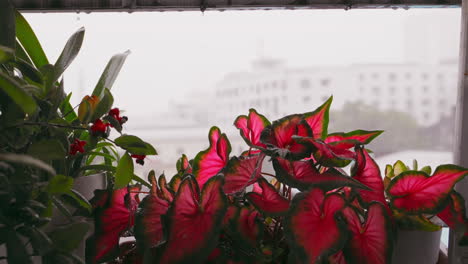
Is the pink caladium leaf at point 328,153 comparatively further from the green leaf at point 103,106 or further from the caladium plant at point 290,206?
the green leaf at point 103,106

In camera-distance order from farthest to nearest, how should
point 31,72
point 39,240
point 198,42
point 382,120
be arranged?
point 382,120 < point 198,42 < point 31,72 < point 39,240

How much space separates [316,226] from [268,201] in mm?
78

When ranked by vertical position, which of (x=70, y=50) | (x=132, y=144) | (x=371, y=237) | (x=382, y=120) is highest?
(x=70, y=50)

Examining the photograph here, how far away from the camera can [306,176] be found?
51cm

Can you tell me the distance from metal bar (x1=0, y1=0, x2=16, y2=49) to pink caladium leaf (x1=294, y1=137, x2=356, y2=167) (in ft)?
1.13

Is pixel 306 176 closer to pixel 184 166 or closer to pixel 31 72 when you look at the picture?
pixel 184 166

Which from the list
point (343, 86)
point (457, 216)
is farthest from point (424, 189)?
Result: point (343, 86)

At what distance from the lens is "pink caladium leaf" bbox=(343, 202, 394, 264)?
49 centimetres

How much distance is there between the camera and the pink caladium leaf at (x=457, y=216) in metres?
0.54

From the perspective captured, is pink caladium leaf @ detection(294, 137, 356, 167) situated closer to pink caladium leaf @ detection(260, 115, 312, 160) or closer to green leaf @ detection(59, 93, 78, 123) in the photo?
pink caladium leaf @ detection(260, 115, 312, 160)

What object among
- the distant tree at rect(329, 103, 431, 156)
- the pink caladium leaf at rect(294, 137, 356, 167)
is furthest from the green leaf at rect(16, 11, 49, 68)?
the distant tree at rect(329, 103, 431, 156)

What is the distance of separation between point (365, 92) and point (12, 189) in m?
5.27

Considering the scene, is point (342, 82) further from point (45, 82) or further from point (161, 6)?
point (45, 82)

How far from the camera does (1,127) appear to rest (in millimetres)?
445
